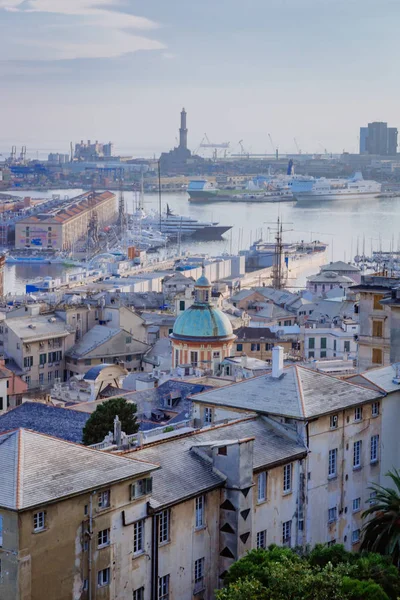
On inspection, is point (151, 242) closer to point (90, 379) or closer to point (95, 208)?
point (95, 208)

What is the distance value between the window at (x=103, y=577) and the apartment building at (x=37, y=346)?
1451 centimetres

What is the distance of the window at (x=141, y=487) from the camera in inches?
359

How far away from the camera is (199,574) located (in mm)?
9914

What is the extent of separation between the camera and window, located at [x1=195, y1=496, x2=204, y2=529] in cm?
980

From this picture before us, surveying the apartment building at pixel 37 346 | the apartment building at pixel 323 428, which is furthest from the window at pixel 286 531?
the apartment building at pixel 37 346

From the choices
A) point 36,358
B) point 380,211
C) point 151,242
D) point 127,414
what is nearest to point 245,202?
point 380,211

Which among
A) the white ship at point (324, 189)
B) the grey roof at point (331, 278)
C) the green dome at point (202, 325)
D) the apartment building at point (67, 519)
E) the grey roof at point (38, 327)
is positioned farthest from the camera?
the white ship at point (324, 189)

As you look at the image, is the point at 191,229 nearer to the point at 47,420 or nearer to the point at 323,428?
the point at 47,420

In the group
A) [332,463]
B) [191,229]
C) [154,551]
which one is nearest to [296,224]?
[191,229]

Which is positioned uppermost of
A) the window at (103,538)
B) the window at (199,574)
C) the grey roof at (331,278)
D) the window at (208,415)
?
the window at (208,415)

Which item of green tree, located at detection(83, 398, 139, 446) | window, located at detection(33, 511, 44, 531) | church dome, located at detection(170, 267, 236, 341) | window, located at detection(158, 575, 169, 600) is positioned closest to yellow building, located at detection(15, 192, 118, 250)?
church dome, located at detection(170, 267, 236, 341)

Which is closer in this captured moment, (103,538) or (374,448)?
(103,538)

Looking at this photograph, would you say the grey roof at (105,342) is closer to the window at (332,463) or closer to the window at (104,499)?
the window at (332,463)

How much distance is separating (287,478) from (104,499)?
2365 millimetres
